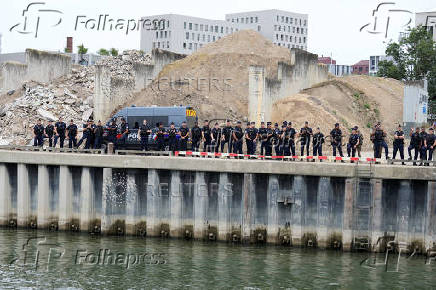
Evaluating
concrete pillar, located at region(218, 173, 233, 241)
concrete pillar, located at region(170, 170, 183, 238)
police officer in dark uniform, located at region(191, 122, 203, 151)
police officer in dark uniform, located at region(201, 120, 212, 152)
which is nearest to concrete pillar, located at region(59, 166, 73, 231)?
concrete pillar, located at region(170, 170, 183, 238)

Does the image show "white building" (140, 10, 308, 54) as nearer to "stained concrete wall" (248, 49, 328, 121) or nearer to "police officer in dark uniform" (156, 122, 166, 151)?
"stained concrete wall" (248, 49, 328, 121)

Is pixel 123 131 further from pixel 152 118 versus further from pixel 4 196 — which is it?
pixel 4 196

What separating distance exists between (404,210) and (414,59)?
49.7 metres

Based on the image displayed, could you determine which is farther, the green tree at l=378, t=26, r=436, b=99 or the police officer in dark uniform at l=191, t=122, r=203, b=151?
the green tree at l=378, t=26, r=436, b=99

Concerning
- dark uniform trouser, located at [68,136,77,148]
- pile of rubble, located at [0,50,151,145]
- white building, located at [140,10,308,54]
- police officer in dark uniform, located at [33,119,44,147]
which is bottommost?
dark uniform trouser, located at [68,136,77,148]

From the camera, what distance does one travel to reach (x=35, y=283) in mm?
21484

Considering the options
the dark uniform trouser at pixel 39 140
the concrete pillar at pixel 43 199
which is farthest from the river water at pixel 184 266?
the dark uniform trouser at pixel 39 140

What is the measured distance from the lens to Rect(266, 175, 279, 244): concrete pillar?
25969mm

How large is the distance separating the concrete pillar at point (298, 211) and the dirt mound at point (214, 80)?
21.1 m

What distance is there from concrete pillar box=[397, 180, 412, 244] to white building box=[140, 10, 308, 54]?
366 feet

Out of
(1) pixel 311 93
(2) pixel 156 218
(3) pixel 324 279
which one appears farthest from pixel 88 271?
(1) pixel 311 93

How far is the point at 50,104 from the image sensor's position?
4947 centimetres

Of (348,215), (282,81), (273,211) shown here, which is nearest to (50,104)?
(282,81)

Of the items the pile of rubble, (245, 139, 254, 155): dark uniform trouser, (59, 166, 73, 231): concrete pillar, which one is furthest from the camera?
the pile of rubble
